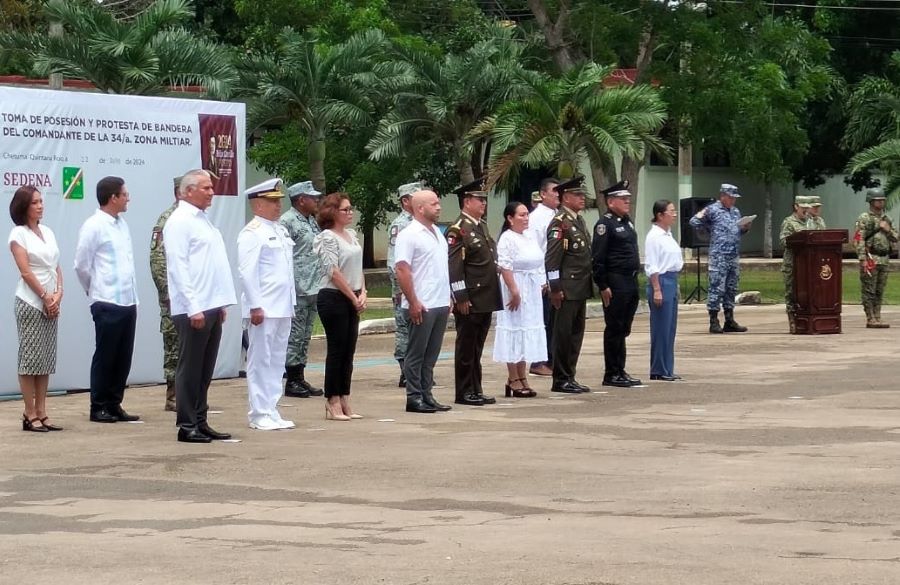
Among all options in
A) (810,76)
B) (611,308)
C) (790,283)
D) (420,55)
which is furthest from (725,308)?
(810,76)

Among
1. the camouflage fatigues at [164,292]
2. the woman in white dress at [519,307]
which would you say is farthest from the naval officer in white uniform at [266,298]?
the woman in white dress at [519,307]

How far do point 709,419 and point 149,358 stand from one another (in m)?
5.90

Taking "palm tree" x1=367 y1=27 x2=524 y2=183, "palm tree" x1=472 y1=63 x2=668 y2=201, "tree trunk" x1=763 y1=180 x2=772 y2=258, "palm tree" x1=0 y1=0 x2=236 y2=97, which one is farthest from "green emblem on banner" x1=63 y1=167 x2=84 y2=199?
"tree trunk" x1=763 y1=180 x2=772 y2=258

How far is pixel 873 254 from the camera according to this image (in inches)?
936

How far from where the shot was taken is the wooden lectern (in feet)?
75.6

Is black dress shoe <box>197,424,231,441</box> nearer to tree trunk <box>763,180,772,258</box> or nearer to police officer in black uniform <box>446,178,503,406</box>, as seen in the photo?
police officer in black uniform <box>446,178,503,406</box>

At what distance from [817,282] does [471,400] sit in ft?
32.3

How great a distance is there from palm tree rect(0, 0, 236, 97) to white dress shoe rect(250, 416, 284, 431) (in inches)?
709

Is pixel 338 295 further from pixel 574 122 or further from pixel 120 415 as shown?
pixel 574 122

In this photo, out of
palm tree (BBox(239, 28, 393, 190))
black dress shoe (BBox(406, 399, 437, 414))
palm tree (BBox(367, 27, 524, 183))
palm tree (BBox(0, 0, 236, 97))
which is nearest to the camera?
black dress shoe (BBox(406, 399, 437, 414))

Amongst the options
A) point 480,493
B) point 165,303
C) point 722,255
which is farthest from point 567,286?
point 722,255

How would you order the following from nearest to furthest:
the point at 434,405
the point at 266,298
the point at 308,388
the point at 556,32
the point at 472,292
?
1. the point at 266,298
2. the point at 434,405
3. the point at 472,292
4. the point at 308,388
5. the point at 556,32

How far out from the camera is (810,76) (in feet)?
127

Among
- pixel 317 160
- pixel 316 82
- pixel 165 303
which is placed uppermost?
pixel 316 82
